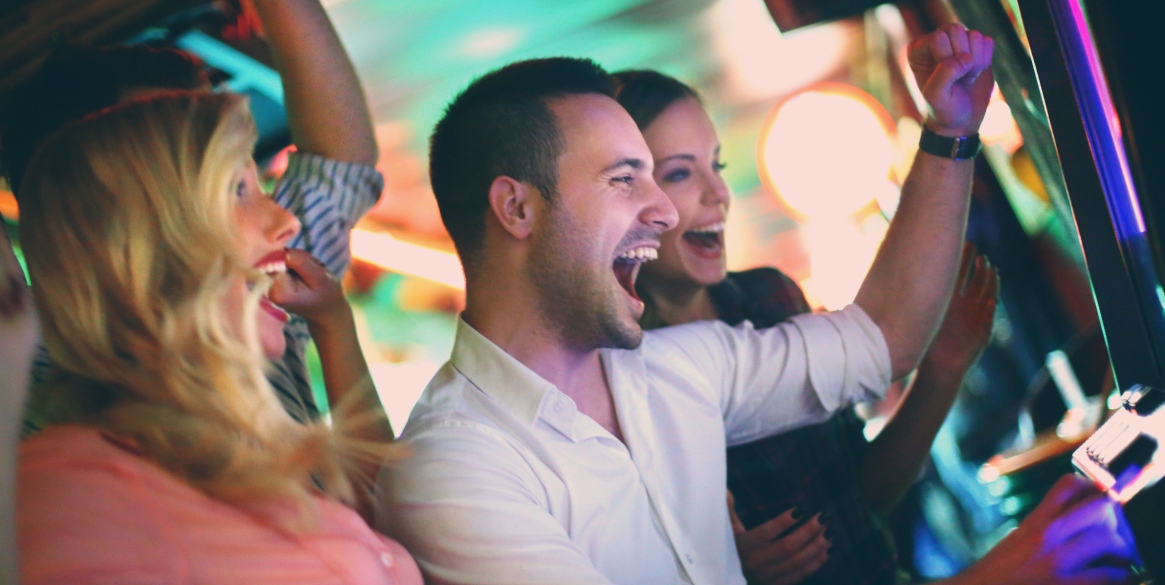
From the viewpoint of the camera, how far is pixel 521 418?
1180 millimetres

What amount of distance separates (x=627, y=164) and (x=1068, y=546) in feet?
2.65

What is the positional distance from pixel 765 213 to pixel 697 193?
0.52 meters

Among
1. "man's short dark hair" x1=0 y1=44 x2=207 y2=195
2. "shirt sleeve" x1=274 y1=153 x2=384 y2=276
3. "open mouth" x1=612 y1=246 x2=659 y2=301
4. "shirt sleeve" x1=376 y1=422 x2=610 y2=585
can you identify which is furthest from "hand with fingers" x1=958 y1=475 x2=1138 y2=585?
"man's short dark hair" x1=0 y1=44 x2=207 y2=195

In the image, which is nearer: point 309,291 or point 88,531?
point 88,531

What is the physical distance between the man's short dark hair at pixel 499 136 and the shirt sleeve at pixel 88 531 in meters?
0.70

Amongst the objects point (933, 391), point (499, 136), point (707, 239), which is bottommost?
point (933, 391)

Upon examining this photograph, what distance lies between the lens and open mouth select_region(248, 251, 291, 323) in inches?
39.0

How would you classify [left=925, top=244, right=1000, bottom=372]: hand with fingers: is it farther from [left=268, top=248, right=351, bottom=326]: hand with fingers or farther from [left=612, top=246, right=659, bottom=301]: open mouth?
[left=268, top=248, right=351, bottom=326]: hand with fingers

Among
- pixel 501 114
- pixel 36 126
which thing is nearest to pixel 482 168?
pixel 501 114

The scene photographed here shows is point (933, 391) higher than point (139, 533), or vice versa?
point (139, 533)

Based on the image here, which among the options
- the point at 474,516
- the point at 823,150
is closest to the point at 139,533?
the point at 474,516

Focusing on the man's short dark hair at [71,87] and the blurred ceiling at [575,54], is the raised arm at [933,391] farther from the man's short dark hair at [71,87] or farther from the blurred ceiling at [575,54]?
the man's short dark hair at [71,87]

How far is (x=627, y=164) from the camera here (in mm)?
1267

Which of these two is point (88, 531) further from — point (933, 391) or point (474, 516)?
point (933, 391)
